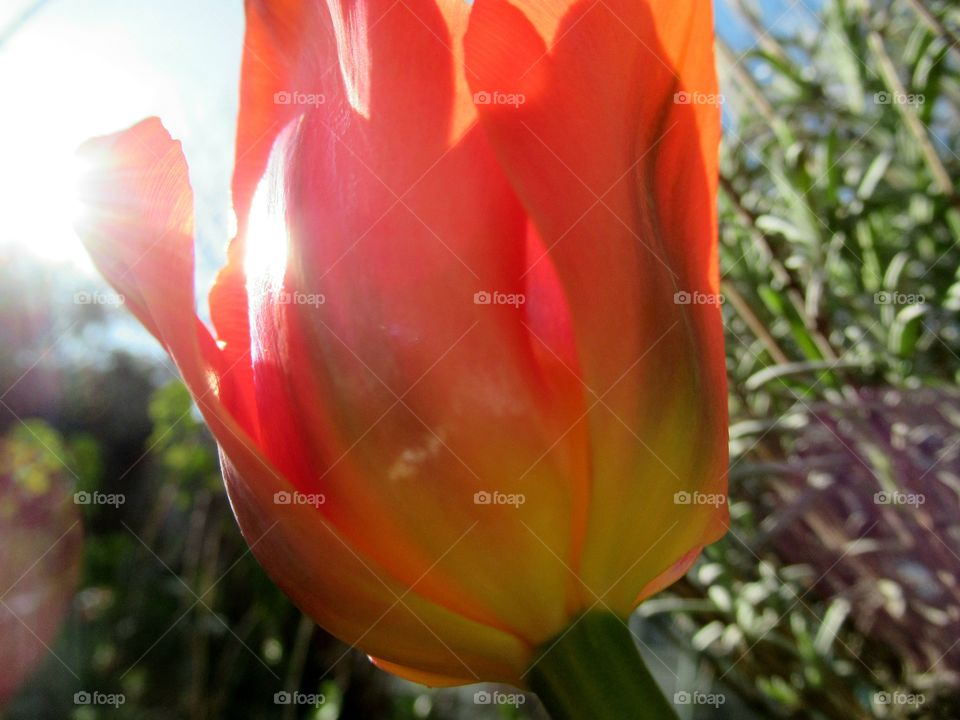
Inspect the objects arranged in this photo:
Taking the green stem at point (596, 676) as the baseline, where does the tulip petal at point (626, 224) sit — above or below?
above

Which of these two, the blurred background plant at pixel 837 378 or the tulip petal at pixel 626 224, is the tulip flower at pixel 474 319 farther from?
the blurred background plant at pixel 837 378

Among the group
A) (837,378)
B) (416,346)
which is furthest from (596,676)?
(837,378)

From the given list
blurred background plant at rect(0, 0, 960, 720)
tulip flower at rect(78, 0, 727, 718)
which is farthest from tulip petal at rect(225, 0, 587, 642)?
blurred background plant at rect(0, 0, 960, 720)

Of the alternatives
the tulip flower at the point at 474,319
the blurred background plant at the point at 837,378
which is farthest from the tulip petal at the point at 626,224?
the blurred background plant at the point at 837,378

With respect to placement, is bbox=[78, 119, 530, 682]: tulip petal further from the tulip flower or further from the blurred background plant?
→ the blurred background plant

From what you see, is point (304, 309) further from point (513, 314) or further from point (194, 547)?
point (194, 547)

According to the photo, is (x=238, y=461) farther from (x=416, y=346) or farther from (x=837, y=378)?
(x=837, y=378)

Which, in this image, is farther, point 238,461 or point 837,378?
point 837,378
